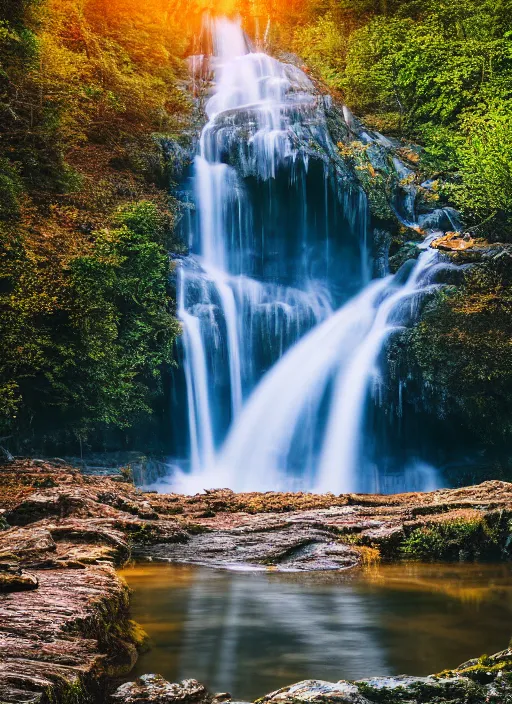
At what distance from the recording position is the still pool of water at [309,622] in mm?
4270

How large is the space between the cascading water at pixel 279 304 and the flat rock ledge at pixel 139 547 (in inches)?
200

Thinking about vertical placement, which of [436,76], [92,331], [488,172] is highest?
[436,76]

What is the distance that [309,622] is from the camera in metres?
5.41

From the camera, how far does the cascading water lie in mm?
18891

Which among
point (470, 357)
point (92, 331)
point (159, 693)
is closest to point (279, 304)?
point (470, 357)

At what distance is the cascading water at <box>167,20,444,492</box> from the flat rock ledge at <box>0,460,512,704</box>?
508 centimetres

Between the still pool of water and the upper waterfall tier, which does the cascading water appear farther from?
the still pool of water

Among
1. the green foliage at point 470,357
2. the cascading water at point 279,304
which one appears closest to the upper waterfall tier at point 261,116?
the cascading water at point 279,304

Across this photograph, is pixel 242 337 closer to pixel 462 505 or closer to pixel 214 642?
pixel 462 505

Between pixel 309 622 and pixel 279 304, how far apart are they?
53.9 ft

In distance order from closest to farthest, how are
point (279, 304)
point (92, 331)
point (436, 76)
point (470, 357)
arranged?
point (92, 331)
point (470, 357)
point (279, 304)
point (436, 76)

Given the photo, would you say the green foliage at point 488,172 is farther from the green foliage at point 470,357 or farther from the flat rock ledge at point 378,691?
the flat rock ledge at point 378,691

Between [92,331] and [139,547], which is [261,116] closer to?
[92,331]

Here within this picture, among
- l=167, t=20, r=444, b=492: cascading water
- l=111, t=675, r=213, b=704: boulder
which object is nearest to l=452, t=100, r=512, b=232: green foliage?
l=167, t=20, r=444, b=492: cascading water
